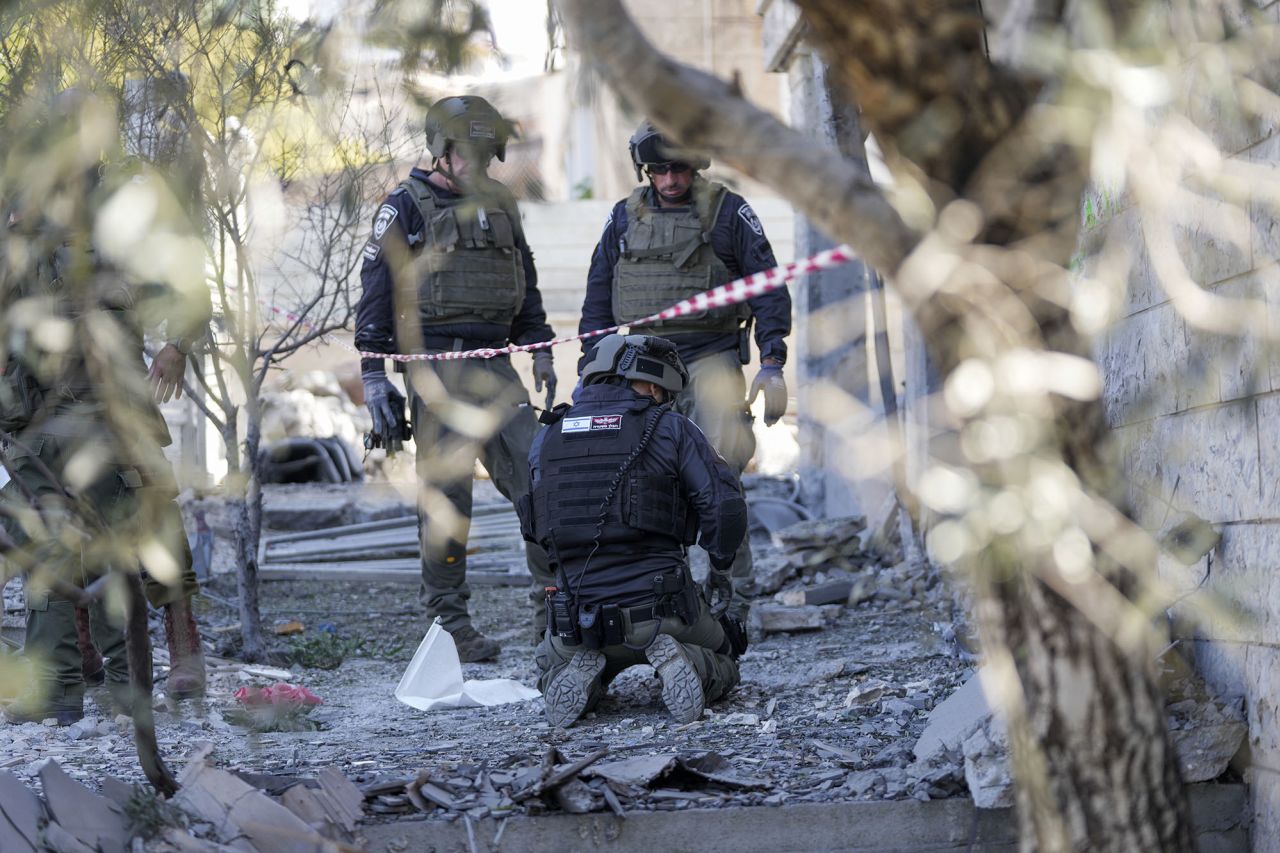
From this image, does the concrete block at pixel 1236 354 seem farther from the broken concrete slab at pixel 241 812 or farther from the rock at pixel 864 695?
the broken concrete slab at pixel 241 812

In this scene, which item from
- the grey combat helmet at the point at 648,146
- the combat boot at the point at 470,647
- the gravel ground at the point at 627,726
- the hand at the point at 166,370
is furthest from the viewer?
the combat boot at the point at 470,647

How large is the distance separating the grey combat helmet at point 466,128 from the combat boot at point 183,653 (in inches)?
77.4

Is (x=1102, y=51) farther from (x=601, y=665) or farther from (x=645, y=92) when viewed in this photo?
(x=601, y=665)

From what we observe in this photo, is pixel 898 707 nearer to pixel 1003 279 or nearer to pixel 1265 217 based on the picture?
pixel 1265 217

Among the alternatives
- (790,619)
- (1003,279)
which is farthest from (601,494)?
(1003,279)

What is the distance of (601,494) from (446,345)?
1774 mm

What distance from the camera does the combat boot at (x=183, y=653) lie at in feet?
17.4

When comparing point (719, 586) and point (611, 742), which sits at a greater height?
point (719, 586)

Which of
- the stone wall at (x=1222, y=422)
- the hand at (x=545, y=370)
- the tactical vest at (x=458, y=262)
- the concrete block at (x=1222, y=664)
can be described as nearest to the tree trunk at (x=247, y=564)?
the tactical vest at (x=458, y=262)

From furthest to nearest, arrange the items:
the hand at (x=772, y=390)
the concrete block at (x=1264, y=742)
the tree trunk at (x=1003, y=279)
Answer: the hand at (x=772, y=390), the concrete block at (x=1264, y=742), the tree trunk at (x=1003, y=279)

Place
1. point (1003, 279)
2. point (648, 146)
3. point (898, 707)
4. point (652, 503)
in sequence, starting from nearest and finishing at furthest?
point (1003, 279)
point (898, 707)
point (652, 503)
point (648, 146)

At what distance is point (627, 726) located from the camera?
499cm

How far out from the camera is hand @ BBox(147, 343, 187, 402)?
202 inches

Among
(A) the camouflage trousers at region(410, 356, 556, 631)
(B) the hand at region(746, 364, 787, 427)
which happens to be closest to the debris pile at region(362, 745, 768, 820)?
(B) the hand at region(746, 364, 787, 427)
